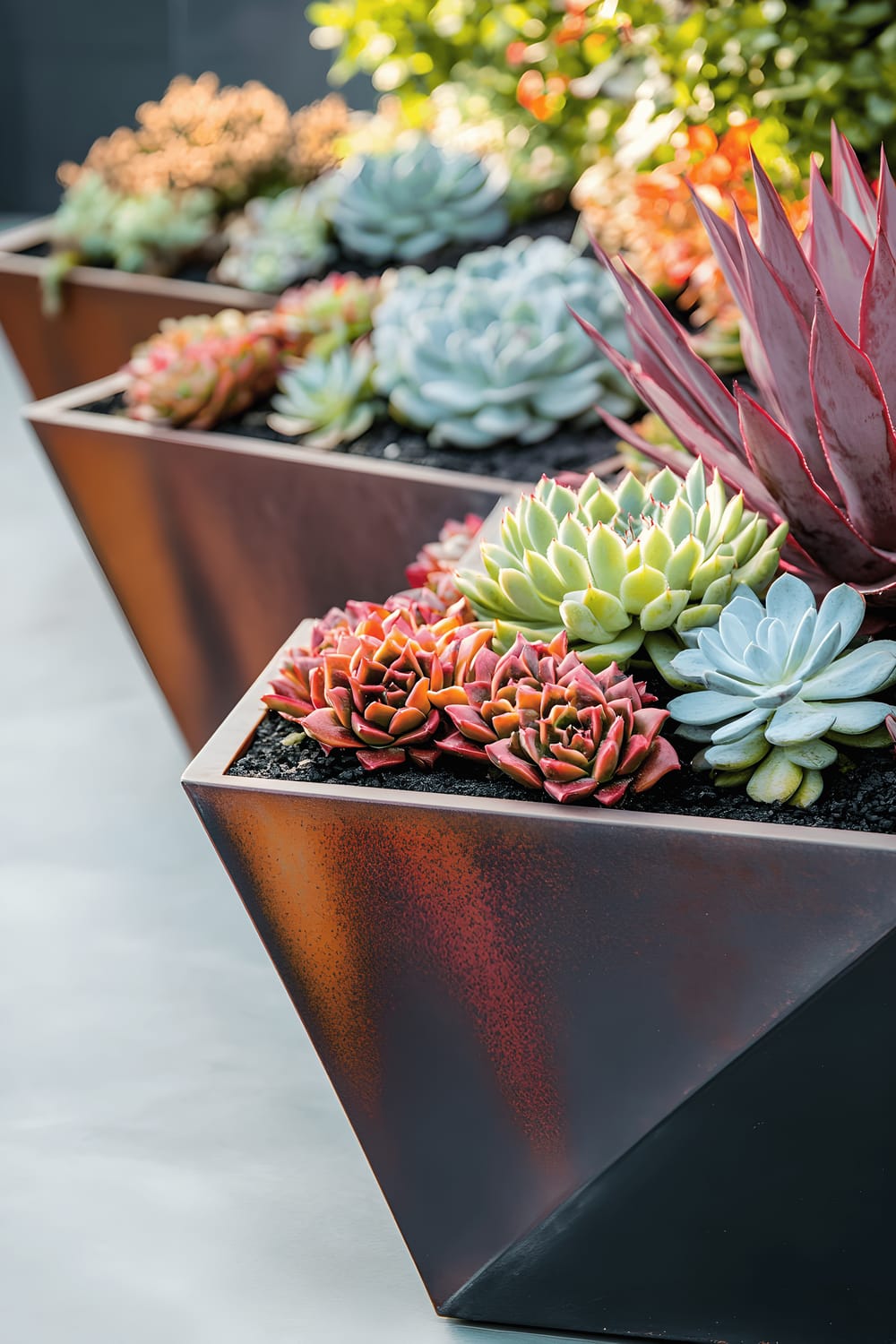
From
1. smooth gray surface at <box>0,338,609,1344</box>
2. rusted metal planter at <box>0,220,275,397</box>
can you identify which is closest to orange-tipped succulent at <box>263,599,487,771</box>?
smooth gray surface at <box>0,338,609,1344</box>

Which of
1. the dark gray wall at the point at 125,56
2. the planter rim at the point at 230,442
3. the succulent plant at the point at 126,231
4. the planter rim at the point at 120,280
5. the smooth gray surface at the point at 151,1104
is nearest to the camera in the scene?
the smooth gray surface at the point at 151,1104

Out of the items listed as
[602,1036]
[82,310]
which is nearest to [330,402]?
[82,310]

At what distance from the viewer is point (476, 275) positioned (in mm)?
2031

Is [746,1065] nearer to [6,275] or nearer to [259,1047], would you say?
[259,1047]

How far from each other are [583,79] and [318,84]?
3321mm

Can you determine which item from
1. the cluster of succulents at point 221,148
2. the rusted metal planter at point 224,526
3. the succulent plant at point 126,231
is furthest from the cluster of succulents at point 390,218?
the rusted metal planter at point 224,526

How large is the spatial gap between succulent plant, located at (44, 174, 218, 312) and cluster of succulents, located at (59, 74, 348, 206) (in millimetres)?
84

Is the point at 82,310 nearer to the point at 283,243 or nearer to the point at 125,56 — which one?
the point at 283,243

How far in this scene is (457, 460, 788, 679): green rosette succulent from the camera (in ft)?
3.32

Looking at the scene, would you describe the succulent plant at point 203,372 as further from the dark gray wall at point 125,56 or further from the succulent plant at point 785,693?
the dark gray wall at point 125,56

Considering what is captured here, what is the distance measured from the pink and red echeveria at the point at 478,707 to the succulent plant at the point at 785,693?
45 millimetres

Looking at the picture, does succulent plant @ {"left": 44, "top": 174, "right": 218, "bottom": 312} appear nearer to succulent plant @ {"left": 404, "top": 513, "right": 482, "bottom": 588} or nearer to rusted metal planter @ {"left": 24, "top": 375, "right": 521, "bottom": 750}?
rusted metal planter @ {"left": 24, "top": 375, "right": 521, "bottom": 750}

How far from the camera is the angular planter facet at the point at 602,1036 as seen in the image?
90cm

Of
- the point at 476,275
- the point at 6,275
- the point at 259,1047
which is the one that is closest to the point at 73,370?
the point at 6,275
